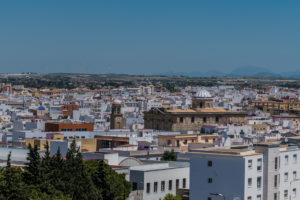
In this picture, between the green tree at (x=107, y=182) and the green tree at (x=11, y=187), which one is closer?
the green tree at (x=11, y=187)

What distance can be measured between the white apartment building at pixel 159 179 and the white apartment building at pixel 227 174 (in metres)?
2.94

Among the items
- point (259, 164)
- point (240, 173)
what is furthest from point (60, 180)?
point (259, 164)

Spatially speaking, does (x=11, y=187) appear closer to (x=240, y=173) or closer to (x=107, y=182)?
(x=107, y=182)

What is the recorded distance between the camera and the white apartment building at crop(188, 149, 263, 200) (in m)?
41.6

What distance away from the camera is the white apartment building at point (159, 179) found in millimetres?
45094

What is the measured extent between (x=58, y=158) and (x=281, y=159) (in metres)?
13.1

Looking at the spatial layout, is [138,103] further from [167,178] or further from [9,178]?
[9,178]

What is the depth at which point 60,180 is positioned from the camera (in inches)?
1480

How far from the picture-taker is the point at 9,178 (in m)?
33.2

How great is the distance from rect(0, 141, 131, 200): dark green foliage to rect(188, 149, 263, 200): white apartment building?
3918 millimetres

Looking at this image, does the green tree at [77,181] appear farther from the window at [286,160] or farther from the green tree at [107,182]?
the window at [286,160]

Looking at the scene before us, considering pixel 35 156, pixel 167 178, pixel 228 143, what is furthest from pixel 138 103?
pixel 35 156

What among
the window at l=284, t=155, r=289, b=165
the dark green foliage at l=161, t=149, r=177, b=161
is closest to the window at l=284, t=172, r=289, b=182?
the window at l=284, t=155, r=289, b=165

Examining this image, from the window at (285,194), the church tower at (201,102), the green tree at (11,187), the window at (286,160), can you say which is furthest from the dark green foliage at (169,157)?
the church tower at (201,102)
